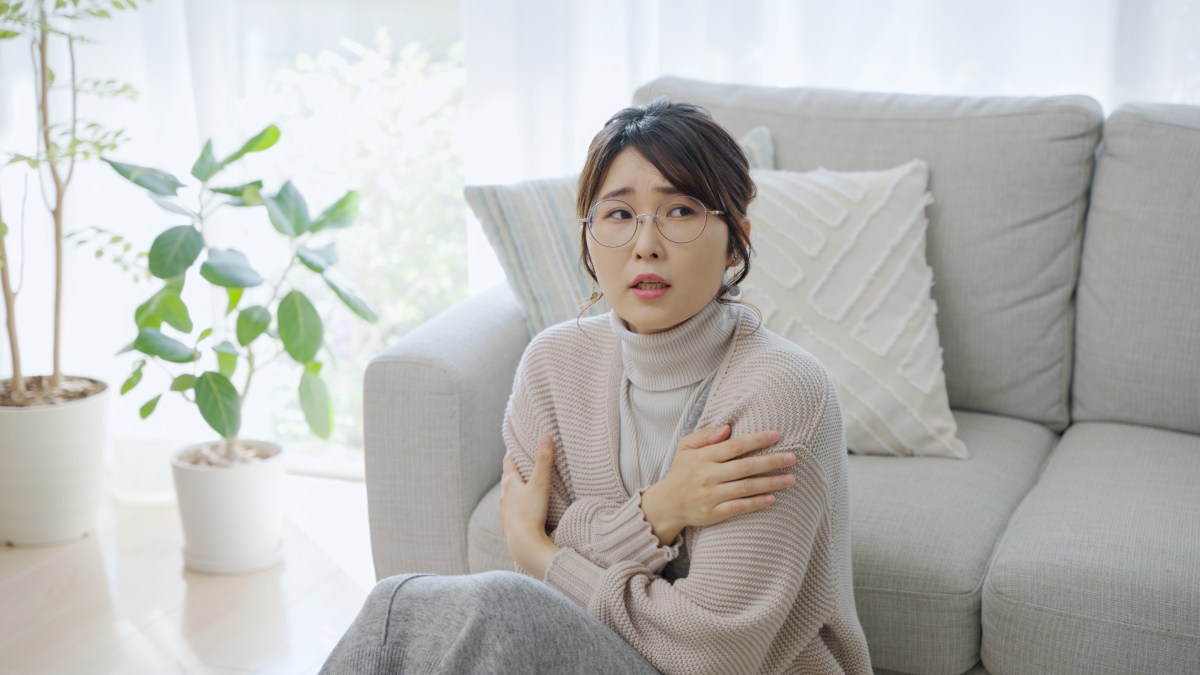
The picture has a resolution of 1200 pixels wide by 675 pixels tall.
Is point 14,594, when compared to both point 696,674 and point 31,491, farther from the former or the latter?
point 696,674

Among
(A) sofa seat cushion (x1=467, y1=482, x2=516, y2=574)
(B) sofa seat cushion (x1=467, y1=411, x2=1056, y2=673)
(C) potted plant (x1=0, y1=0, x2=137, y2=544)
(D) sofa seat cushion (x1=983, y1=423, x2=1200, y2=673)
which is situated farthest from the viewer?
(C) potted plant (x1=0, y1=0, x2=137, y2=544)

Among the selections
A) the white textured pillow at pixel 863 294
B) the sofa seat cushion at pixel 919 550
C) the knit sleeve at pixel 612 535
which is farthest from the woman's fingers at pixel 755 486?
the white textured pillow at pixel 863 294

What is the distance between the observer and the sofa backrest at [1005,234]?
205 cm

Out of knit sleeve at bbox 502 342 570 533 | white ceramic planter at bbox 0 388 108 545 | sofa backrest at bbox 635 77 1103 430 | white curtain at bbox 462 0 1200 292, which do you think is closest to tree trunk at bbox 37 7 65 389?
white ceramic planter at bbox 0 388 108 545

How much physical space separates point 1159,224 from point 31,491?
2318mm

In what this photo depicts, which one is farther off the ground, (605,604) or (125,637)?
(605,604)

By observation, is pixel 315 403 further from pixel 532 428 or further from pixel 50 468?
pixel 532 428

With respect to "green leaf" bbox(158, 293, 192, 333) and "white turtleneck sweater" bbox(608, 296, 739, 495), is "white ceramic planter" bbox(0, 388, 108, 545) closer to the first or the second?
"green leaf" bbox(158, 293, 192, 333)

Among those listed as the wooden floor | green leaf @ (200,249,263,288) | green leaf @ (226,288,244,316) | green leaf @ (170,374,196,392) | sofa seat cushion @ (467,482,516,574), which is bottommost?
the wooden floor

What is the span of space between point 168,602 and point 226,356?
20.2 inches

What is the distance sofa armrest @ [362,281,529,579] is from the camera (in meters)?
1.81

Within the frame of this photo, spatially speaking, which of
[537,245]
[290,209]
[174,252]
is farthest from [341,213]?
[537,245]

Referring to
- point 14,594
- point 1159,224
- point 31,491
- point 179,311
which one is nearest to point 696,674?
point 1159,224

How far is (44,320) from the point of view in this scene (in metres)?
3.06
